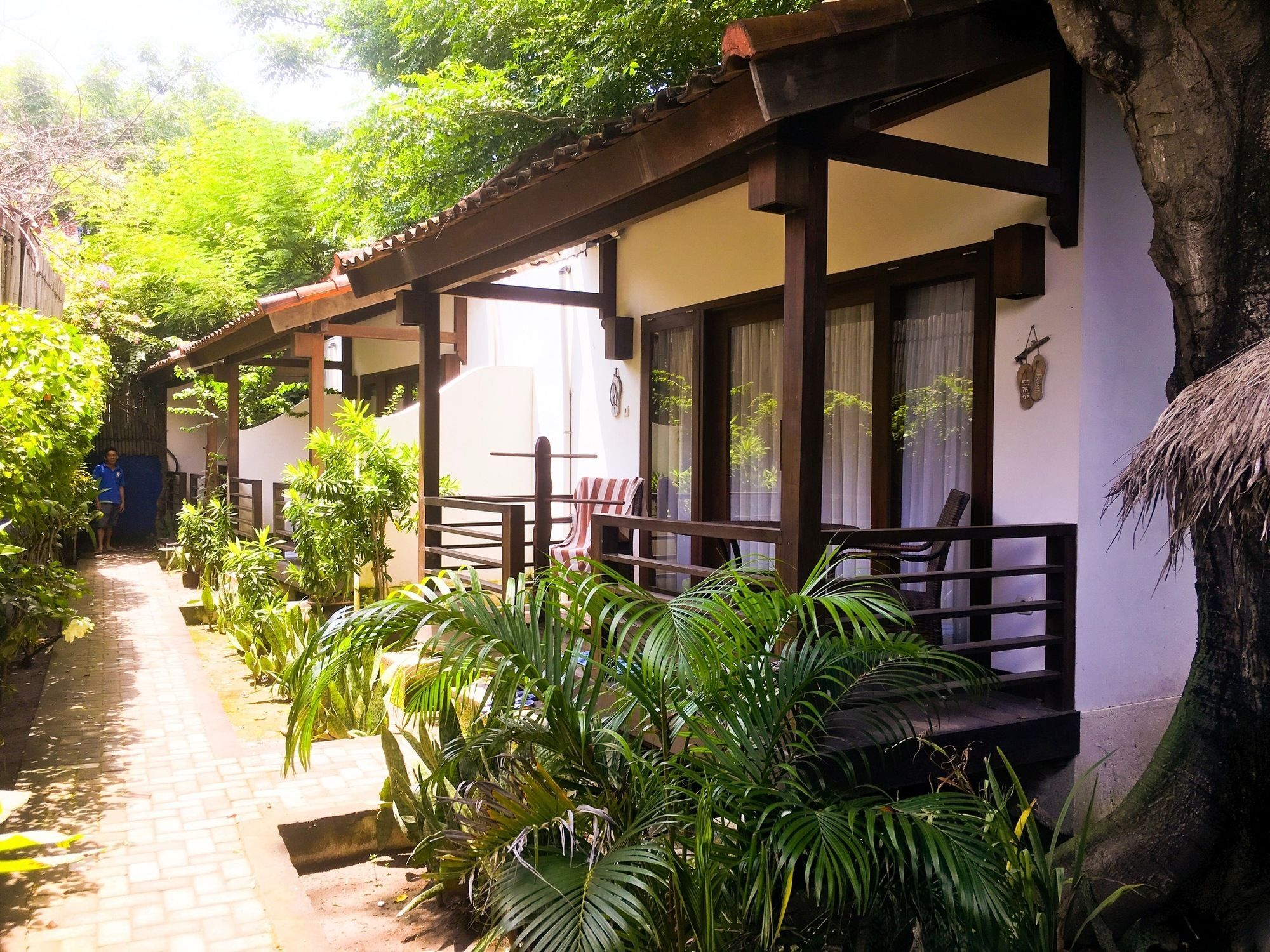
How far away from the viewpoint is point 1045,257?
4816mm

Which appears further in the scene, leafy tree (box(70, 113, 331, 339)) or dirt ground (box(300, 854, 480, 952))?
leafy tree (box(70, 113, 331, 339))

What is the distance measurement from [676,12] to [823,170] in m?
→ 5.75

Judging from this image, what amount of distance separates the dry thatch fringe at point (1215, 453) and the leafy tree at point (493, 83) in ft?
20.5

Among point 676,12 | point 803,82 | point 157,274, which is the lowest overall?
point 803,82

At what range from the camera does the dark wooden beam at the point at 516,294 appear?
24.8 feet

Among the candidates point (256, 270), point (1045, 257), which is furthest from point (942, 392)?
point (256, 270)

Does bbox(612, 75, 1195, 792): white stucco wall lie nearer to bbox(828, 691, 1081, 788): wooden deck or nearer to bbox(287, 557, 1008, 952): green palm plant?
bbox(828, 691, 1081, 788): wooden deck

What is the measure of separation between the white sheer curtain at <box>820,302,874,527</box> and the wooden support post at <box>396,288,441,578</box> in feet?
9.32

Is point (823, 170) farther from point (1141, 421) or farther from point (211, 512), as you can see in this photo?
point (211, 512)

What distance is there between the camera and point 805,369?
4.00 meters

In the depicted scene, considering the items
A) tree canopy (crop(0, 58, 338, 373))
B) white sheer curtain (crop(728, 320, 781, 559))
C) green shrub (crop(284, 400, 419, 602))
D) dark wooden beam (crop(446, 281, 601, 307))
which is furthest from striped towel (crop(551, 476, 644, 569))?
tree canopy (crop(0, 58, 338, 373))

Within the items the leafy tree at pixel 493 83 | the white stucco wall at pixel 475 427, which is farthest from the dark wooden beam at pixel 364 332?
the leafy tree at pixel 493 83

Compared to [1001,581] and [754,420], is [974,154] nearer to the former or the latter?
[1001,581]

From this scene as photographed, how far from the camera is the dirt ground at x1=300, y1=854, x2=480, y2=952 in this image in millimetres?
3662
